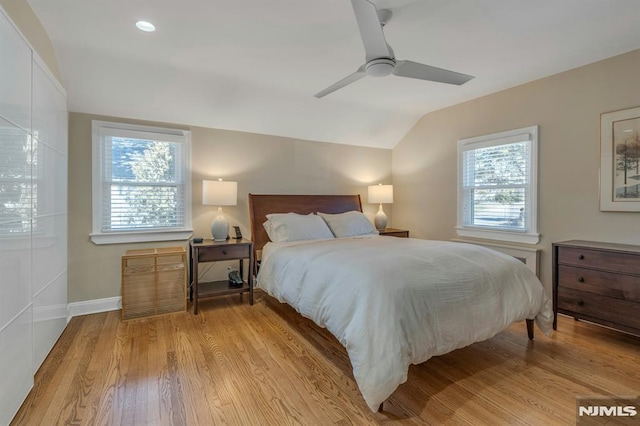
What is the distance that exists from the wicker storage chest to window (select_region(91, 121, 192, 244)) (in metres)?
0.33

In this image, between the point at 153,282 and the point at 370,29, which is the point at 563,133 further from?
the point at 153,282

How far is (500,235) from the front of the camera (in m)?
3.81

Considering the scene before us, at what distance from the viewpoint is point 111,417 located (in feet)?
5.70

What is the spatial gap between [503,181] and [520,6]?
2126 mm

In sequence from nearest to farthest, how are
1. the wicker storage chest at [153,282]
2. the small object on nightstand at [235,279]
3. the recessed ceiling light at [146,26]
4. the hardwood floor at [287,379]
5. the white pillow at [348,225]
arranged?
the hardwood floor at [287,379] → the recessed ceiling light at [146,26] → the wicker storage chest at [153,282] → the small object on nightstand at [235,279] → the white pillow at [348,225]

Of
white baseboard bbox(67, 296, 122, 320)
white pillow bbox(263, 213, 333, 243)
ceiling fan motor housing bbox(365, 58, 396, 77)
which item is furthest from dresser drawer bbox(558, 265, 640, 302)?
white baseboard bbox(67, 296, 122, 320)

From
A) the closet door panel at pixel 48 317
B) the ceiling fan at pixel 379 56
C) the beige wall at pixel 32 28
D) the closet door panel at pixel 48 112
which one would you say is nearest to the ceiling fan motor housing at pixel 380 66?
the ceiling fan at pixel 379 56

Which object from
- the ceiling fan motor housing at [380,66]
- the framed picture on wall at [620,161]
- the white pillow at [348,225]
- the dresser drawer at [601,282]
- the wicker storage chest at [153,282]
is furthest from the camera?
the white pillow at [348,225]

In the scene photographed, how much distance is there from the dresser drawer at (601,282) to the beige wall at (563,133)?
49cm

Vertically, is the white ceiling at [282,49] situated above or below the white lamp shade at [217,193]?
above

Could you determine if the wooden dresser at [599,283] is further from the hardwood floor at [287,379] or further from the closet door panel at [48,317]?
the closet door panel at [48,317]

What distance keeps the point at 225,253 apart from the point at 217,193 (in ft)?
2.26

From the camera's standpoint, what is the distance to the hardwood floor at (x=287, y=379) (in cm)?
176

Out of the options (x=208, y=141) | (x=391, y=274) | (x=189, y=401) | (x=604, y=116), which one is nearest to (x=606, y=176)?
(x=604, y=116)
